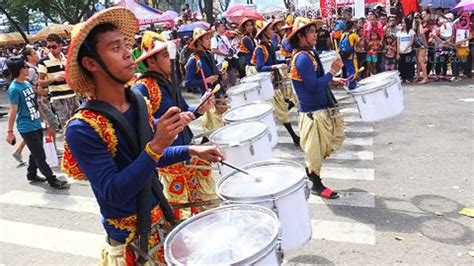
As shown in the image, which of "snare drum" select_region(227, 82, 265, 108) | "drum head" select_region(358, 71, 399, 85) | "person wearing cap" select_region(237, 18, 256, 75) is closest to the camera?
"drum head" select_region(358, 71, 399, 85)

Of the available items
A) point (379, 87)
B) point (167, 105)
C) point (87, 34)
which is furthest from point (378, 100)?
point (87, 34)

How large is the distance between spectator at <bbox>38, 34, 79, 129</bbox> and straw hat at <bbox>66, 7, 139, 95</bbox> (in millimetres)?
5994

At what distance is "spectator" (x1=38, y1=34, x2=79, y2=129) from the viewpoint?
8016mm

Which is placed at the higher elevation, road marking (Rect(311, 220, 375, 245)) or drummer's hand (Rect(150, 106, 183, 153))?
drummer's hand (Rect(150, 106, 183, 153))

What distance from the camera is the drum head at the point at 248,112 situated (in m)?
4.58

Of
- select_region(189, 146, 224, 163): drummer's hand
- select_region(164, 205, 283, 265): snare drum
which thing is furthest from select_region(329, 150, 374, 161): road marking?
select_region(164, 205, 283, 265): snare drum

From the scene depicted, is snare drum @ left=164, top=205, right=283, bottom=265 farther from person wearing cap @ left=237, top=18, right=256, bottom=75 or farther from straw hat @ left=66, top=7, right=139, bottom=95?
person wearing cap @ left=237, top=18, right=256, bottom=75

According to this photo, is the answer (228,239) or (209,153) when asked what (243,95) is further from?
(228,239)

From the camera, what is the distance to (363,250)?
13.2ft

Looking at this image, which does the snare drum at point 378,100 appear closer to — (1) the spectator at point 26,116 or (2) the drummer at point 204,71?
(2) the drummer at point 204,71

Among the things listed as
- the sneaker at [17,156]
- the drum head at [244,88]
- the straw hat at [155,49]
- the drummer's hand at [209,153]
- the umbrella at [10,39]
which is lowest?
the sneaker at [17,156]

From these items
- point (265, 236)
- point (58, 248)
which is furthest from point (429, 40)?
point (265, 236)

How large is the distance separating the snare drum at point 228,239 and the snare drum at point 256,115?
209cm

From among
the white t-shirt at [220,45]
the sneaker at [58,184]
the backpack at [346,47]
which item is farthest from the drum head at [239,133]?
the backpack at [346,47]
